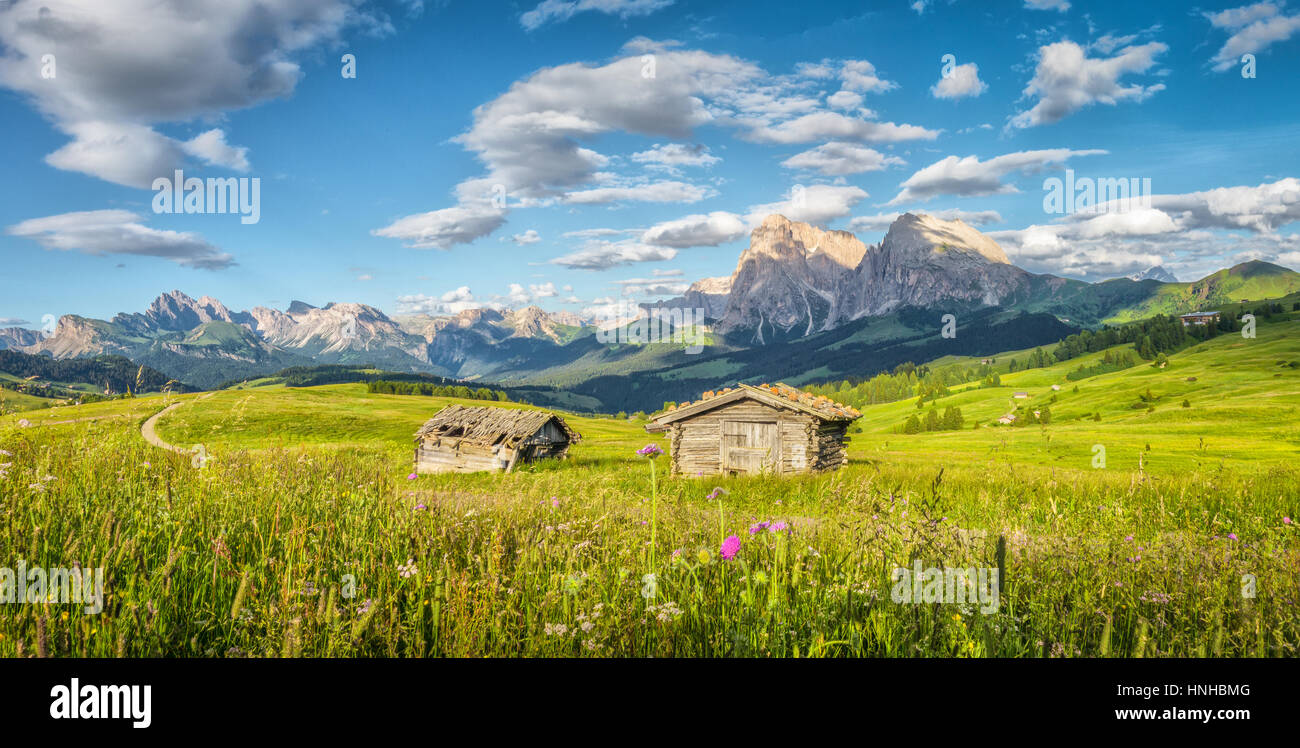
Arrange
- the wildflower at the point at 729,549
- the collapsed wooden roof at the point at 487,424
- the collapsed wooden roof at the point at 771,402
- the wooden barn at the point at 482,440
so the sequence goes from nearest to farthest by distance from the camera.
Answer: the wildflower at the point at 729,549 → the collapsed wooden roof at the point at 771,402 → the wooden barn at the point at 482,440 → the collapsed wooden roof at the point at 487,424

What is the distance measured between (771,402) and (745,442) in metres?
2.55

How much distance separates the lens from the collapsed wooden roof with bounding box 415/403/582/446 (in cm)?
3650

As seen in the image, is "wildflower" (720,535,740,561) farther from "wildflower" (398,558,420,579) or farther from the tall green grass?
"wildflower" (398,558,420,579)

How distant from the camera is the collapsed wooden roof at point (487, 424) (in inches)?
1437

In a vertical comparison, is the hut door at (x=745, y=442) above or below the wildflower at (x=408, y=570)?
below

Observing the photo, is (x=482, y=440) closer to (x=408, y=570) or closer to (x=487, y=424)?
(x=487, y=424)

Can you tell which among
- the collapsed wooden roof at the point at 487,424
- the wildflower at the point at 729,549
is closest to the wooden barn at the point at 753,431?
the collapsed wooden roof at the point at 487,424

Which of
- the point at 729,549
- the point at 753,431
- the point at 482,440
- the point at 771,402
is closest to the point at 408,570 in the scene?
the point at 729,549

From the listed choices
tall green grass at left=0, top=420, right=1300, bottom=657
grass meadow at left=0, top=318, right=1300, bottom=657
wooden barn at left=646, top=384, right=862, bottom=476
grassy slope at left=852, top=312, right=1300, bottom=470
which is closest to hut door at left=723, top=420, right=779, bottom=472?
wooden barn at left=646, top=384, right=862, bottom=476

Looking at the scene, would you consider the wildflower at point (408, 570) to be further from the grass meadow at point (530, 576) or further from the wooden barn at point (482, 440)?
the wooden barn at point (482, 440)

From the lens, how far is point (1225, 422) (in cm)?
6294

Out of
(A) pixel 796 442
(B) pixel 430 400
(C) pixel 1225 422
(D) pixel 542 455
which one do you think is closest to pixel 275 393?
(B) pixel 430 400
